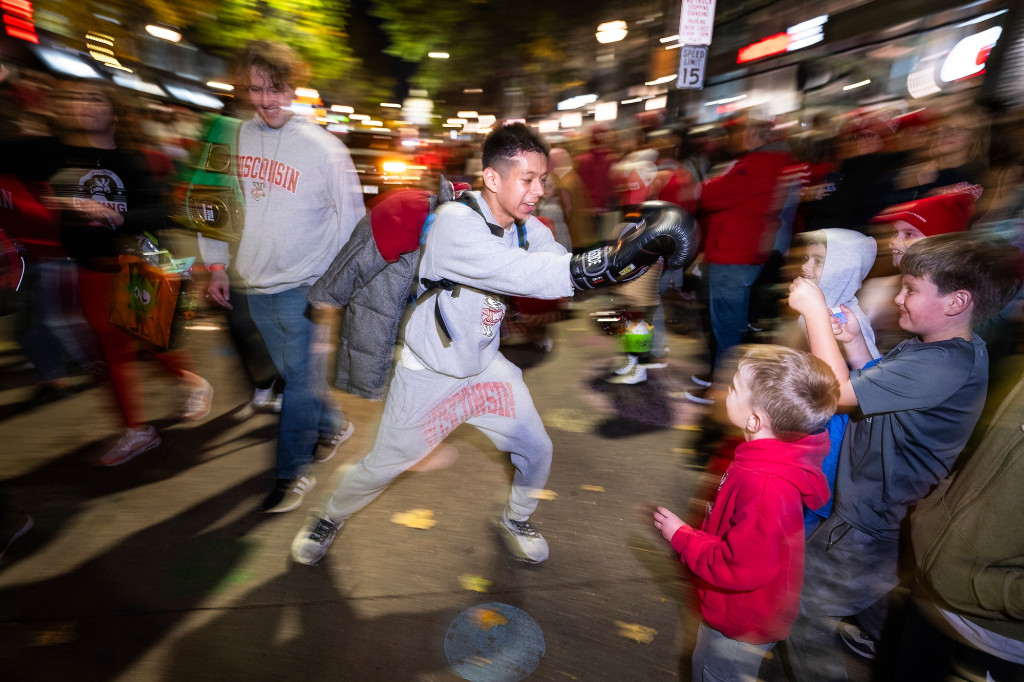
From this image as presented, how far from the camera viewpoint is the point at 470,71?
83.7 ft

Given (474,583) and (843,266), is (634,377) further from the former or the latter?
(843,266)

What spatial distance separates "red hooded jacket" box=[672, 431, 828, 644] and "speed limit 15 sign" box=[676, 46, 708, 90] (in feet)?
39.8

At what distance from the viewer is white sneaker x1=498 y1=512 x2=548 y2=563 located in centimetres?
287

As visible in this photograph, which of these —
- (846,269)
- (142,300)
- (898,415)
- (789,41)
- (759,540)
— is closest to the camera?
(759,540)

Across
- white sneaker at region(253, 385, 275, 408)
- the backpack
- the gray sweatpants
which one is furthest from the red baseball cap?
white sneaker at region(253, 385, 275, 408)

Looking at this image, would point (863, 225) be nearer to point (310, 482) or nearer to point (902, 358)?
point (902, 358)

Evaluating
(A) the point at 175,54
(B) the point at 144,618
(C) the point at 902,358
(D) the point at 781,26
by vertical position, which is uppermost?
(A) the point at 175,54

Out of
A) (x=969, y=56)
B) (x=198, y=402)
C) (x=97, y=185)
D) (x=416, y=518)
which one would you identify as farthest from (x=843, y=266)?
(x=969, y=56)

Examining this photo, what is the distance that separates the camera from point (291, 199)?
297 centimetres

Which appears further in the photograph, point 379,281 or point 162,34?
point 162,34

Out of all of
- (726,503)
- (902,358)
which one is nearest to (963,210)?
(902,358)

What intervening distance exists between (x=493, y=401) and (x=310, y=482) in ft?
5.09

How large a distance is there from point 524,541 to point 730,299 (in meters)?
2.76

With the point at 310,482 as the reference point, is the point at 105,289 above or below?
above
